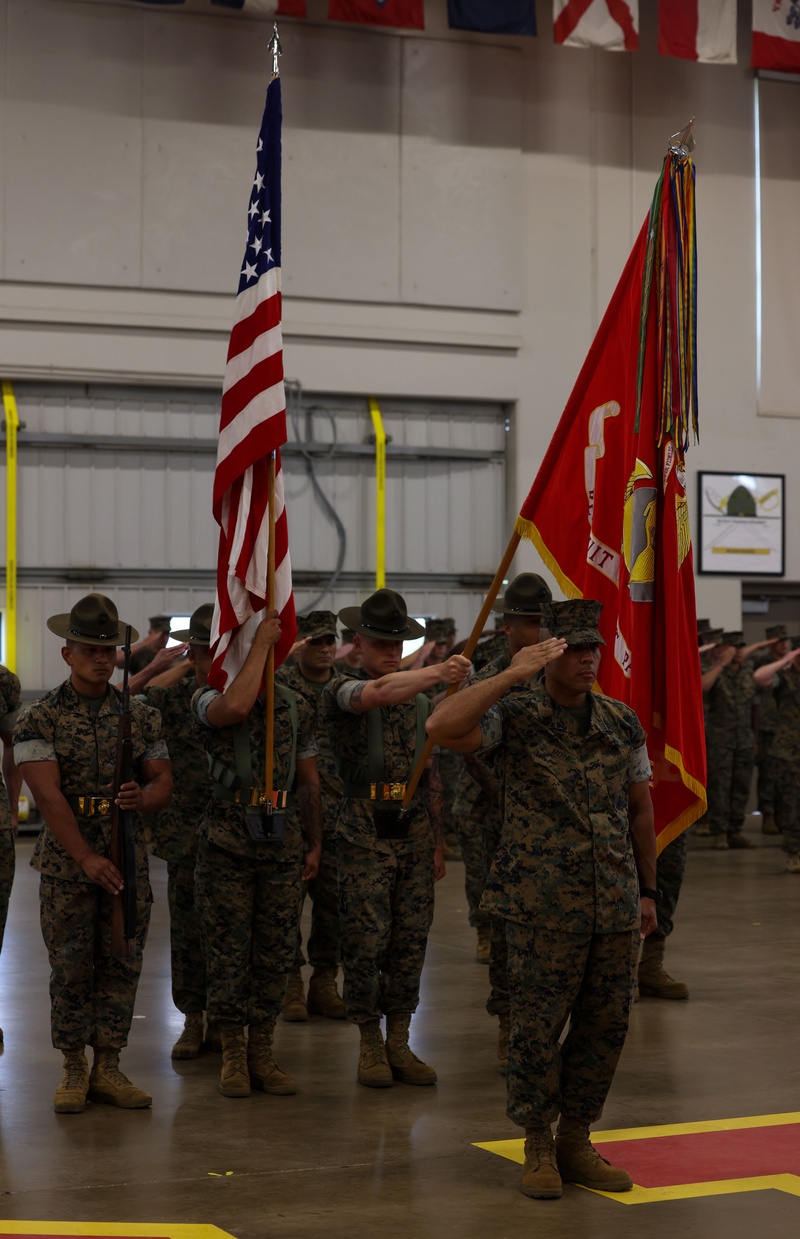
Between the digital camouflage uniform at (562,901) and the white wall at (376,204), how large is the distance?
1159 cm

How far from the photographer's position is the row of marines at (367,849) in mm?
4871

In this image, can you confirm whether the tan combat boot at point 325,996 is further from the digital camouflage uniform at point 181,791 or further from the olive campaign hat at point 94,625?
the olive campaign hat at point 94,625

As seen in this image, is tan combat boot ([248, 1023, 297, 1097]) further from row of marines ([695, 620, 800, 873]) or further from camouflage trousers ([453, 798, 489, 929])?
row of marines ([695, 620, 800, 873])

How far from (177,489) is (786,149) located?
8614 mm

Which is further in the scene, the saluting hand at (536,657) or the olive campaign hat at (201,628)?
the olive campaign hat at (201,628)

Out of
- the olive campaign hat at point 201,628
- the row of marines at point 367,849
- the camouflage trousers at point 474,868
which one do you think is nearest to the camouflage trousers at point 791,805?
the camouflage trousers at point 474,868

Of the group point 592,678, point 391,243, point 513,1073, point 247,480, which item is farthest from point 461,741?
point 391,243

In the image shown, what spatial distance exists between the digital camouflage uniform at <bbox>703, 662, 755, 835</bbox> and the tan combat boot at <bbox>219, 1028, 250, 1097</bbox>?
32.1ft

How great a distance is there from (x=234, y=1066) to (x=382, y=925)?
818 millimetres

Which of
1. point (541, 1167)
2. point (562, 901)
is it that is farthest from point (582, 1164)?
point (562, 901)

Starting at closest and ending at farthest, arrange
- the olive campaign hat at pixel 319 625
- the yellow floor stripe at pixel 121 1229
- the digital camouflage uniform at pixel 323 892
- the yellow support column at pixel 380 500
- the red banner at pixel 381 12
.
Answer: the yellow floor stripe at pixel 121 1229
the digital camouflage uniform at pixel 323 892
the olive campaign hat at pixel 319 625
the red banner at pixel 381 12
the yellow support column at pixel 380 500

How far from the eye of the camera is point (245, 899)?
6.18 m

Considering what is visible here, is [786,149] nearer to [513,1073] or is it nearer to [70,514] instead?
[70,514]

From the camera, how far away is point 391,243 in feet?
54.5
